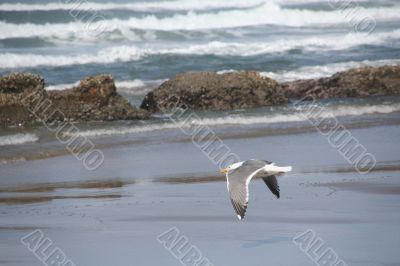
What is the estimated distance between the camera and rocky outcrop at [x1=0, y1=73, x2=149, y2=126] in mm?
15188

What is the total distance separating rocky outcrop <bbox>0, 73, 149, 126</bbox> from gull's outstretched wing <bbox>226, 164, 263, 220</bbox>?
6.47 meters

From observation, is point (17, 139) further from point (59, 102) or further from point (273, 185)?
point (273, 185)

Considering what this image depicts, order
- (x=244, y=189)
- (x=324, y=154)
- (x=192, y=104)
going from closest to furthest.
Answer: (x=244, y=189), (x=324, y=154), (x=192, y=104)

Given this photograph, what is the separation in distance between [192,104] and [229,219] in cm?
786

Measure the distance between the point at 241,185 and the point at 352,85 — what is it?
371 inches

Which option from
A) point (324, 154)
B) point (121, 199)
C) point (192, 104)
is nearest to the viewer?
point (121, 199)

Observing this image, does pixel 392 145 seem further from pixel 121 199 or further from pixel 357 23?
pixel 357 23

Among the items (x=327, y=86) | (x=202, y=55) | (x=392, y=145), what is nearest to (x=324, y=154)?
(x=392, y=145)

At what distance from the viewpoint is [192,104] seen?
16609 millimetres

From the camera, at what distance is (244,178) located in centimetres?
872

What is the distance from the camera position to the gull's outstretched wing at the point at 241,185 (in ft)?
26.6

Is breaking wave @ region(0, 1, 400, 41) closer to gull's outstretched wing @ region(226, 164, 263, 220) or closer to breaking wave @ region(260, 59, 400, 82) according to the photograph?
breaking wave @ region(260, 59, 400, 82)

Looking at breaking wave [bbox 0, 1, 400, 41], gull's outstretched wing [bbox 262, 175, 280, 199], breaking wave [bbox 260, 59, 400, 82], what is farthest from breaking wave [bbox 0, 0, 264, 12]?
gull's outstretched wing [bbox 262, 175, 280, 199]

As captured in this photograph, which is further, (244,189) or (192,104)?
(192,104)
